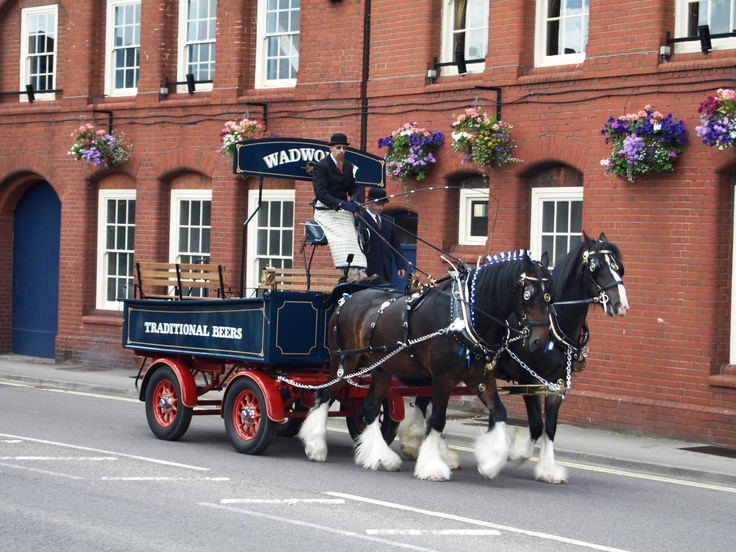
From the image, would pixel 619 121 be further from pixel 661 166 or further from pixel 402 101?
pixel 402 101

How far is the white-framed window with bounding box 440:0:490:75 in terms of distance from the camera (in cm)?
1725

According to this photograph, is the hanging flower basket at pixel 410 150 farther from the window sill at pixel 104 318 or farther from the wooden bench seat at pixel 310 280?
the window sill at pixel 104 318

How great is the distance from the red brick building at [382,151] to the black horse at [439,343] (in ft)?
14.3

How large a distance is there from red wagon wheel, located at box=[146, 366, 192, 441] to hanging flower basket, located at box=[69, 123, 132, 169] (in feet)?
30.1

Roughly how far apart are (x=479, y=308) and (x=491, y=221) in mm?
6256

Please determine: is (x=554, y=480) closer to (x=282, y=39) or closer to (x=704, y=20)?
(x=704, y=20)

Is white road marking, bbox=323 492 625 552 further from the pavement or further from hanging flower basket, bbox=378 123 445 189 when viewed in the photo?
hanging flower basket, bbox=378 123 445 189

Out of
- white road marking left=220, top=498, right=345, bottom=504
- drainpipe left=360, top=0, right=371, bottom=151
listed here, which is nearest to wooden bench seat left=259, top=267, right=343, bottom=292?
white road marking left=220, top=498, right=345, bottom=504

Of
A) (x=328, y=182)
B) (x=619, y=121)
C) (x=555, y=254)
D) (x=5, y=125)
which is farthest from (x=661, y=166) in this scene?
(x=5, y=125)

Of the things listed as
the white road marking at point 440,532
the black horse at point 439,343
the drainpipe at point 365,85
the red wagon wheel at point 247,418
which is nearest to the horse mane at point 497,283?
the black horse at point 439,343

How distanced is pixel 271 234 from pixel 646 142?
751cm

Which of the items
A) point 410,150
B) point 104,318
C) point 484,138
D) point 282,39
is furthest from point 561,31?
point 104,318

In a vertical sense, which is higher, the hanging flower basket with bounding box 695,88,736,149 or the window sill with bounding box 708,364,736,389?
the hanging flower basket with bounding box 695,88,736,149

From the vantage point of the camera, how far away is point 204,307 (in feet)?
41.8
